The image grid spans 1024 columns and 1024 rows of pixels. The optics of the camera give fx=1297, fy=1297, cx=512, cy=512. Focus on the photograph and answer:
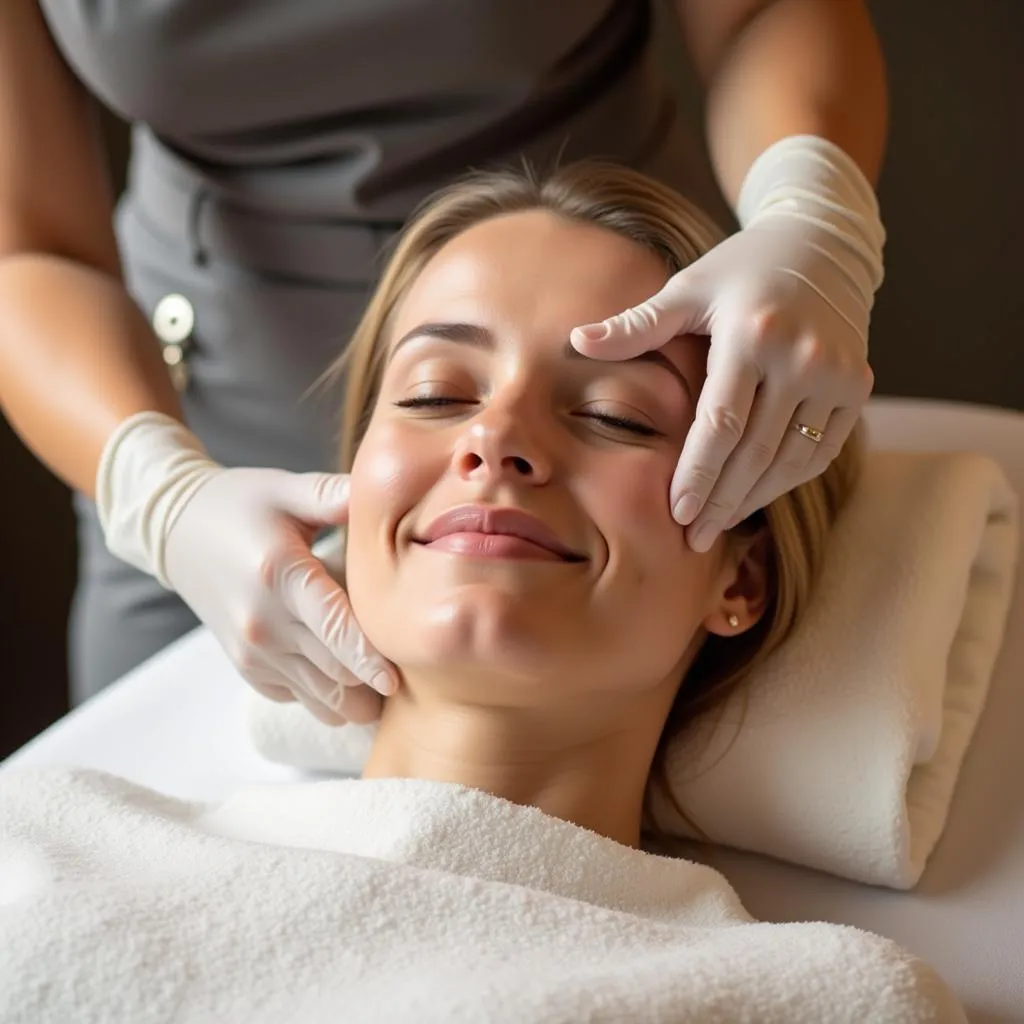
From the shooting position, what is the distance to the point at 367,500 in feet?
3.76

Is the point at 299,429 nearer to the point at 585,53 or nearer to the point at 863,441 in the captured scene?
the point at 585,53


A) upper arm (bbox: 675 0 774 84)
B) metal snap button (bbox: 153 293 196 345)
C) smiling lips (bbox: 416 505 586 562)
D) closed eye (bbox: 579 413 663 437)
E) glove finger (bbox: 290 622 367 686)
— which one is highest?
upper arm (bbox: 675 0 774 84)

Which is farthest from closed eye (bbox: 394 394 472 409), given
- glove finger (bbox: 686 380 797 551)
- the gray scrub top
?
the gray scrub top

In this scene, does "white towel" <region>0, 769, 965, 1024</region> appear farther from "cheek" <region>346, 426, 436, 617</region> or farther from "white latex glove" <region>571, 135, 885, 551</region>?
"white latex glove" <region>571, 135, 885, 551</region>

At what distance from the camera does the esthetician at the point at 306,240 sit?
3.76 feet

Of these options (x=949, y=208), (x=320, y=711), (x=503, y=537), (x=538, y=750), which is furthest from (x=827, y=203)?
(x=949, y=208)

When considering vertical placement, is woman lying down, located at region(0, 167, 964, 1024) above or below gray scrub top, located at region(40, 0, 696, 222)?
below

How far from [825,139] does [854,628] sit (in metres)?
0.49

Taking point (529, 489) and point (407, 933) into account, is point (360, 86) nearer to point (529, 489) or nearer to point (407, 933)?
point (529, 489)

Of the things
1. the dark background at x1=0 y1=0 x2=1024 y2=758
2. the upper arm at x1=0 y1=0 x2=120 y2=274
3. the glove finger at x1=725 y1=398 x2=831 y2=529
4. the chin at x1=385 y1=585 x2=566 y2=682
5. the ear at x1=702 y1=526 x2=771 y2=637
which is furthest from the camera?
the dark background at x1=0 y1=0 x2=1024 y2=758

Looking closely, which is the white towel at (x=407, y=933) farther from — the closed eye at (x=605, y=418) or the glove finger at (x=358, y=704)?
the closed eye at (x=605, y=418)

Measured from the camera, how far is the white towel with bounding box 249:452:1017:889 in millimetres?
1184

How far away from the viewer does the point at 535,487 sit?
1077 millimetres

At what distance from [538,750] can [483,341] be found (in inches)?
14.7
